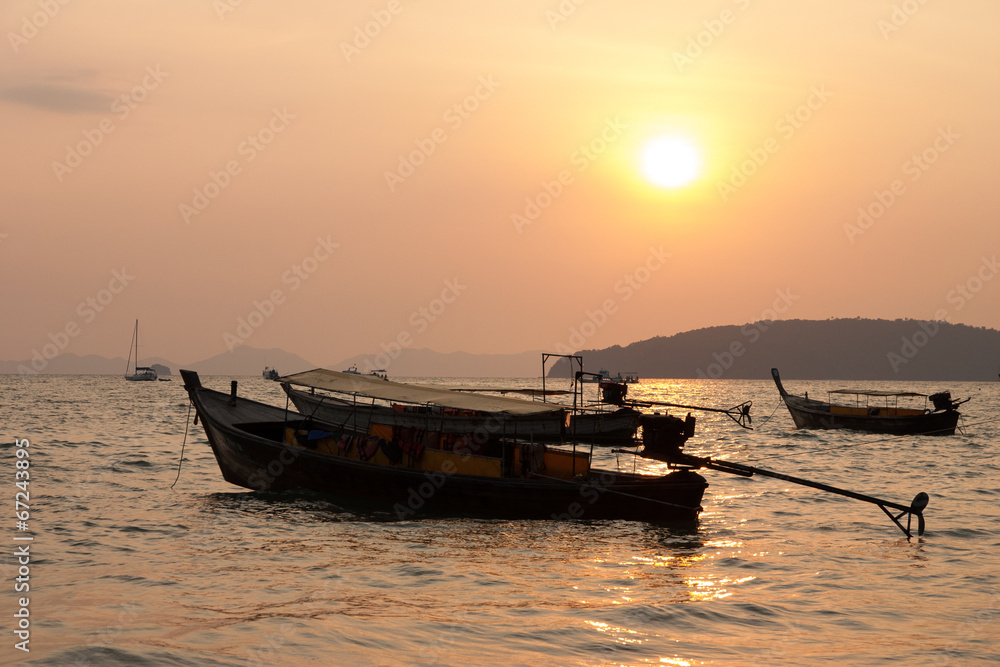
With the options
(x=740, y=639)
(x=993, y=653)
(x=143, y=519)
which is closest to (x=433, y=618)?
(x=740, y=639)

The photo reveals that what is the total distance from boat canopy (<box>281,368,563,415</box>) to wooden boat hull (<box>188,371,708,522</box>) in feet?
5.22

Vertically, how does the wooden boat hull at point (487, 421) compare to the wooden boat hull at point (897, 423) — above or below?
below

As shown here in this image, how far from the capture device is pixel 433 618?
38.0 ft

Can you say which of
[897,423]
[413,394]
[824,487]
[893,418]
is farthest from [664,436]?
[897,423]

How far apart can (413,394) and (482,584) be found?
8227mm

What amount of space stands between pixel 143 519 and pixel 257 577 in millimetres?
6899

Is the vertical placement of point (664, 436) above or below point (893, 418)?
below

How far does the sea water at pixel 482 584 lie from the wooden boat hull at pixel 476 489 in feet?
1.59

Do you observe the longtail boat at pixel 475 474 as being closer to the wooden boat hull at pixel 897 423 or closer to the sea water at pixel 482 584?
the sea water at pixel 482 584

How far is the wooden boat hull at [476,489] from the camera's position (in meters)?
19.7

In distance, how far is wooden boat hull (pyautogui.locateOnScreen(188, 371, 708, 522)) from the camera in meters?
19.7

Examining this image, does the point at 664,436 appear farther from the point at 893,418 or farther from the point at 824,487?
the point at 893,418

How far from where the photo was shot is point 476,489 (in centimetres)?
1988

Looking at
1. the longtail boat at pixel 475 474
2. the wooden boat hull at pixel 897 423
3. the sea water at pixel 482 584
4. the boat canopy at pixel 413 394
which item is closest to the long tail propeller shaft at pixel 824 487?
the longtail boat at pixel 475 474
